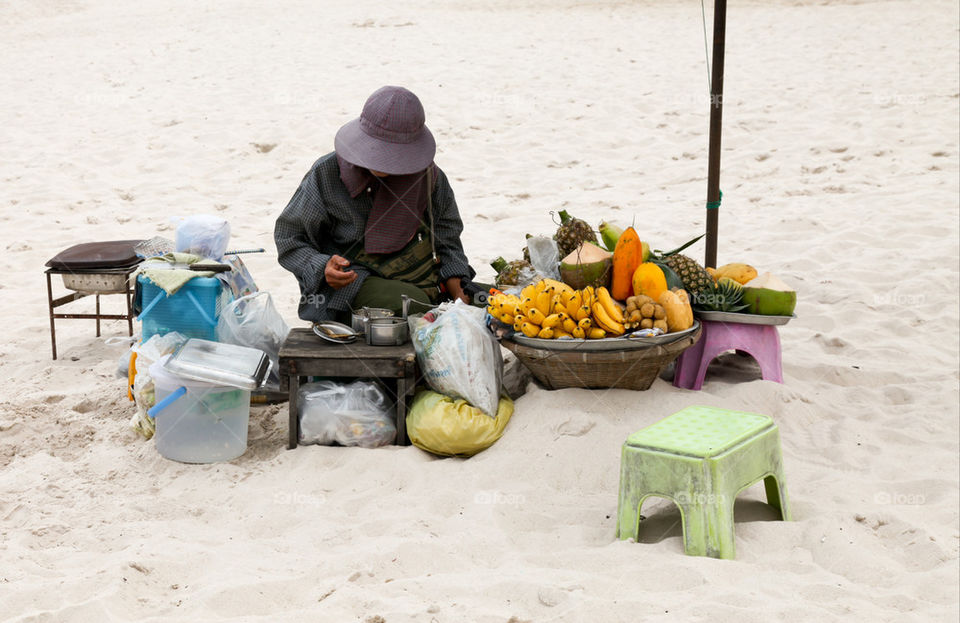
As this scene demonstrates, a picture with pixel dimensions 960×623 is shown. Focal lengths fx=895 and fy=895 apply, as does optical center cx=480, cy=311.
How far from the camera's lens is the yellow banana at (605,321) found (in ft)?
10.9

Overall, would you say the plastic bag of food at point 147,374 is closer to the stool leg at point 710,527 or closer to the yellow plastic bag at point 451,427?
the yellow plastic bag at point 451,427

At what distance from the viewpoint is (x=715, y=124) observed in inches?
164

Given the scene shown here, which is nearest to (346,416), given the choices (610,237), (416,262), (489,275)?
(416,262)

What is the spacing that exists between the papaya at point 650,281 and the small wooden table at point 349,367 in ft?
3.05

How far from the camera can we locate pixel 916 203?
652cm

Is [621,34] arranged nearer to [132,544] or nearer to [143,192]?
[143,192]

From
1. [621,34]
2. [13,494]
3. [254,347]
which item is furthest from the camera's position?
[621,34]

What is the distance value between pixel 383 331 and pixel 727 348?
1.44 m

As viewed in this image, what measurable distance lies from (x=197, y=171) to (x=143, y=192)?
61 centimetres

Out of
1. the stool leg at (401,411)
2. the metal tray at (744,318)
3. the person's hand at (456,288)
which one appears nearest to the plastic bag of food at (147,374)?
the stool leg at (401,411)

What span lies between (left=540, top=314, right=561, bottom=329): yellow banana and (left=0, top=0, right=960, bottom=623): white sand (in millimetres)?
312

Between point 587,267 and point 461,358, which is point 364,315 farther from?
point 587,267

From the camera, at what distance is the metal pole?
3986 millimetres

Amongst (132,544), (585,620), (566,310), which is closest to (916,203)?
(566,310)
